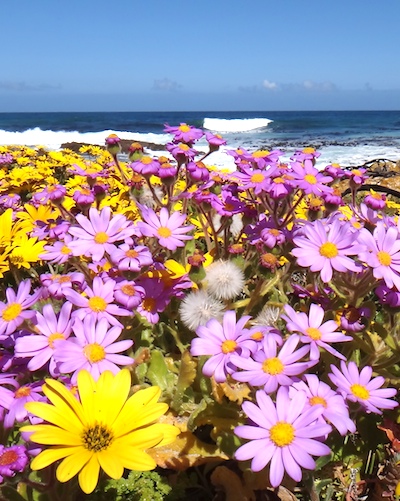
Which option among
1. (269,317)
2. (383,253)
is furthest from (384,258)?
(269,317)

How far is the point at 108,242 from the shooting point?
1438mm

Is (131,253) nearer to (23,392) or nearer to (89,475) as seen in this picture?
(23,392)

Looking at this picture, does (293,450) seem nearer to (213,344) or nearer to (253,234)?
(213,344)

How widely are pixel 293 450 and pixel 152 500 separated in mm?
489

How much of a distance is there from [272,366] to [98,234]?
674 millimetres

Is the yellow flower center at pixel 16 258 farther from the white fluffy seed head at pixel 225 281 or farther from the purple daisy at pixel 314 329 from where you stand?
the purple daisy at pixel 314 329

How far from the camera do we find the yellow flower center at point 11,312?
1.23 m

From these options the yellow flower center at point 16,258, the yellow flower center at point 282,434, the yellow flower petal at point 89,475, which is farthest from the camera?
the yellow flower center at point 16,258

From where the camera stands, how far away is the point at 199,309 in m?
1.49

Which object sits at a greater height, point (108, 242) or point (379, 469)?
point (108, 242)

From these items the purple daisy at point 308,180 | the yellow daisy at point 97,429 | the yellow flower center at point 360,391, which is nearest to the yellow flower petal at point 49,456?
the yellow daisy at point 97,429

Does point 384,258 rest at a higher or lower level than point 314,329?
higher

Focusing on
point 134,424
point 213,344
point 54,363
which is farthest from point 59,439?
point 213,344

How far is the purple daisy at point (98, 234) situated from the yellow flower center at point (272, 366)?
558 millimetres
